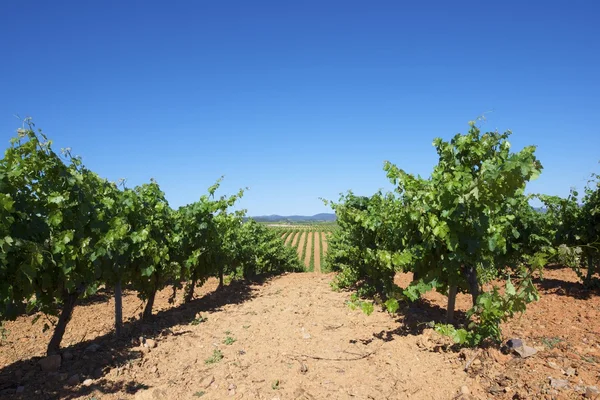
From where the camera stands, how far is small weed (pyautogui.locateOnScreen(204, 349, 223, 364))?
5392mm

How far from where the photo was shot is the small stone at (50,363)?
5039mm

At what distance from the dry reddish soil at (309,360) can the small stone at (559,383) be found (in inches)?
1.9

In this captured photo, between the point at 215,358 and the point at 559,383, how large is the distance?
4294mm

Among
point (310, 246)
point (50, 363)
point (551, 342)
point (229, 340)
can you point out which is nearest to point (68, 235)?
point (50, 363)

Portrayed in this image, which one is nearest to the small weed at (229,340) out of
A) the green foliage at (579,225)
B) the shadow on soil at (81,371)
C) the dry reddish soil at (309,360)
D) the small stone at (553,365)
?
the dry reddish soil at (309,360)

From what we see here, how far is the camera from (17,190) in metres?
4.77

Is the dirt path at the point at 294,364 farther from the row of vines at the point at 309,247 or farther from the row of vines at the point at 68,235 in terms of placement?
the row of vines at the point at 309,247

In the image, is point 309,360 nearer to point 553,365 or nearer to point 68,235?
point 553,365

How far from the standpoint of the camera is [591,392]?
331cm

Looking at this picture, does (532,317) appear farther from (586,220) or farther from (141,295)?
(141,295)

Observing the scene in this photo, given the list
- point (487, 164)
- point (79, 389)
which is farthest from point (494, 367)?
point (79, 389)

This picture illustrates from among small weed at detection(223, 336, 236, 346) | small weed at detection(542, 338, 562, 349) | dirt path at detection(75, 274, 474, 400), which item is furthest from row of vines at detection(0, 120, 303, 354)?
small weed at detection(542, 338, 562, 349)

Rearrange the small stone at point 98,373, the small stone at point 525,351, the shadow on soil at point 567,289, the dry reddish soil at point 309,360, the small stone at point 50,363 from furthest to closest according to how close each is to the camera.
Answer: the shadow on soil at point 567,289 → the small stone at point 50,363 → the small stone at point 98,373 → the small stone at point 525,351 → the dry reddish soil at point 309,360

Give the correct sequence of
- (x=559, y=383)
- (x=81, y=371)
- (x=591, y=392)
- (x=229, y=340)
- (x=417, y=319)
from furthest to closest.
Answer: (x=417, y=319) → (x=229, y=340) → (x=81, y=371) → (x=559, y=383) → (x=591, y=392)
